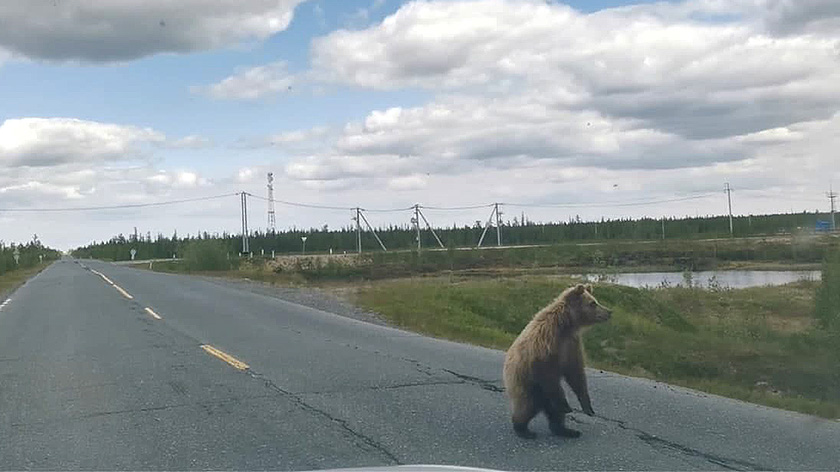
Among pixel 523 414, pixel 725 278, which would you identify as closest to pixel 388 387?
pixel 523 414

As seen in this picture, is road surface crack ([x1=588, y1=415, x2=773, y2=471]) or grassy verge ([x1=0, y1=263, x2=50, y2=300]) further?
grassy verge ([x1=0, y1=263, x2=50, y2=300])

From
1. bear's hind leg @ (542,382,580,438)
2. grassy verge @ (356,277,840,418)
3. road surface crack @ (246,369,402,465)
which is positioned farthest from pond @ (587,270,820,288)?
bear's hind leg @ (542,382,580,438)

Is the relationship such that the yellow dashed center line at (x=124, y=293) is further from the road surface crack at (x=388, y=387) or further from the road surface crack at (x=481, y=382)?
the road surface crack at (x=388, y=387)

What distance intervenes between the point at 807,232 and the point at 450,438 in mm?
31617

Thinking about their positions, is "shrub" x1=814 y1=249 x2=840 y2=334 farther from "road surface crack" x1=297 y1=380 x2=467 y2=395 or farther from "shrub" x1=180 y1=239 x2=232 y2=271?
"shrub" x1=180 y1=239 x2=232 y2=271

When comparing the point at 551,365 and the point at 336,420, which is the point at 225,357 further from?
the point at 551,365

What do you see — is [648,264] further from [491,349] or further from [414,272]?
[491,349]

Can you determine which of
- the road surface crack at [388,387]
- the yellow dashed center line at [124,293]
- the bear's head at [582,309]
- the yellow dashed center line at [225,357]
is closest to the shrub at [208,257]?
the yellow dashed center line at [124,293]

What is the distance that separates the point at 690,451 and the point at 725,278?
3975cm

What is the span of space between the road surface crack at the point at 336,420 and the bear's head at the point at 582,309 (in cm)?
184

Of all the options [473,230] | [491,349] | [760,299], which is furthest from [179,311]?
[473,230]

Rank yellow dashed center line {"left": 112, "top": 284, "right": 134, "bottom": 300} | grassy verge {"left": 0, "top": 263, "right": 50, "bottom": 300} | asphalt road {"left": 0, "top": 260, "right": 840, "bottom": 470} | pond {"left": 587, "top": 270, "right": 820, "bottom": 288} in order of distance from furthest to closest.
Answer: pond {"left": 587, "top": 270, "right": 820, "bottom": 288}
grassy verge {"left": 0, "top": 263, "right": 50, "bottom": 300}
yellow dashed center line {"left": 112, "top": 284, "right": 134, "bottom": 300}
asphalt road {"left": 0, "top": 260, "right": 840, "bottom": 470}

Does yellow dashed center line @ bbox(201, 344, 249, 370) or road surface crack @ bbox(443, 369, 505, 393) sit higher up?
yellow dashed center line @ bbox(201, 344, 249, 370)

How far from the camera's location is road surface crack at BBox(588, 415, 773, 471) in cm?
601
